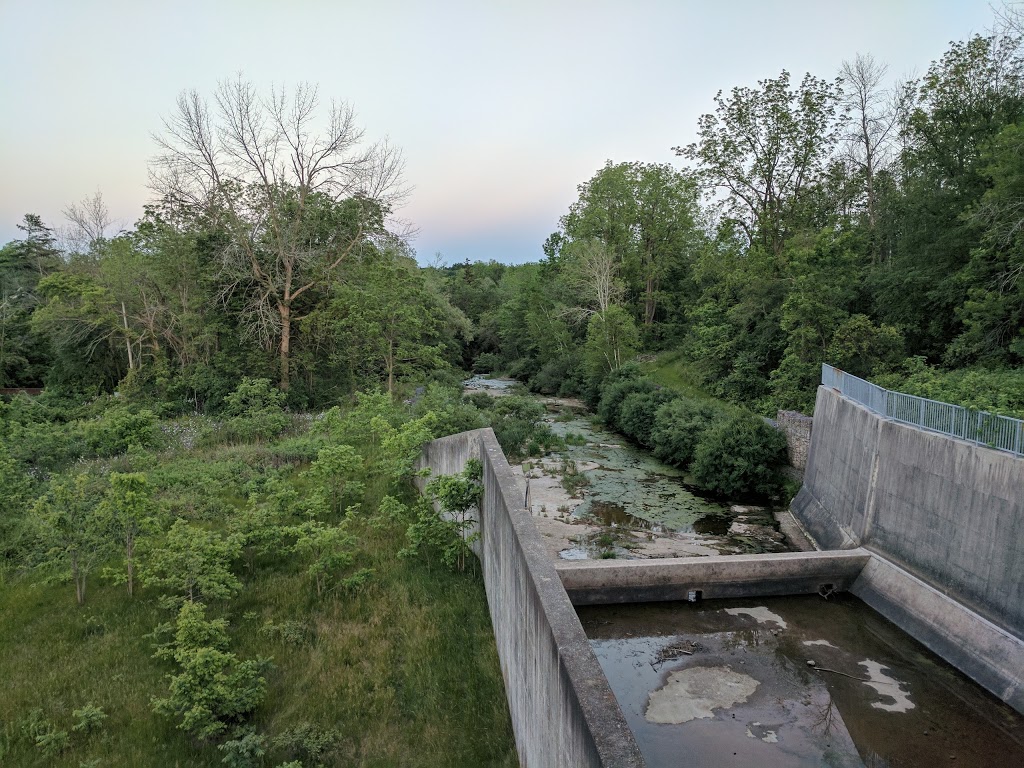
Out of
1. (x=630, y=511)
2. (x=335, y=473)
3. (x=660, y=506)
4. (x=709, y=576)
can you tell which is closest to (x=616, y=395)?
(x=660, y=506)

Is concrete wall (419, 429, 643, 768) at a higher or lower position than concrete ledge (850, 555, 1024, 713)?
higher

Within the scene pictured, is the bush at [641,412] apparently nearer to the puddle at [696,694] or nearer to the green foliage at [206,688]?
the puddle at [696,694]

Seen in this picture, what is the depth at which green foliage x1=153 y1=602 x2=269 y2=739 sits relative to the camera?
19.9 ft

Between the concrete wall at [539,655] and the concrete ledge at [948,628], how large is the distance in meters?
6.79

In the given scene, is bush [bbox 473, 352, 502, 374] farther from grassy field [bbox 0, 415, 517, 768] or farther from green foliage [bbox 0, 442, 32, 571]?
grassy field [bbox 0, 415, 517, 768]

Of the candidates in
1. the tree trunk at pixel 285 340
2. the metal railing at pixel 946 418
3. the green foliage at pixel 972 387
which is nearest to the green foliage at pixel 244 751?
the metal railing at pixel 946 418

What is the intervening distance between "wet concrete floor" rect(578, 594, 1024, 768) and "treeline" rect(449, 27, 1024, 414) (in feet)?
15.0

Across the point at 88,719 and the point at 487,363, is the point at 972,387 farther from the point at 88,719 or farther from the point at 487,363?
the point at 487,363

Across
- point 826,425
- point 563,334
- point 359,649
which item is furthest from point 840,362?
point 563,334

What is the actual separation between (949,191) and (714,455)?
35.3 feet

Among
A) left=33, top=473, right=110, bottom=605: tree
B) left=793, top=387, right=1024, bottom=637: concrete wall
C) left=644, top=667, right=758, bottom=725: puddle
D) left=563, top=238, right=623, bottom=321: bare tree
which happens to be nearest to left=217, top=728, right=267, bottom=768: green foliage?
left=33, top=473, right=110, bottom=605: tree

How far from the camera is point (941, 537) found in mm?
9555

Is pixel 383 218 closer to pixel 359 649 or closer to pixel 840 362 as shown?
pixel 840 362

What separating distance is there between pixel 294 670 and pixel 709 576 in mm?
7363
